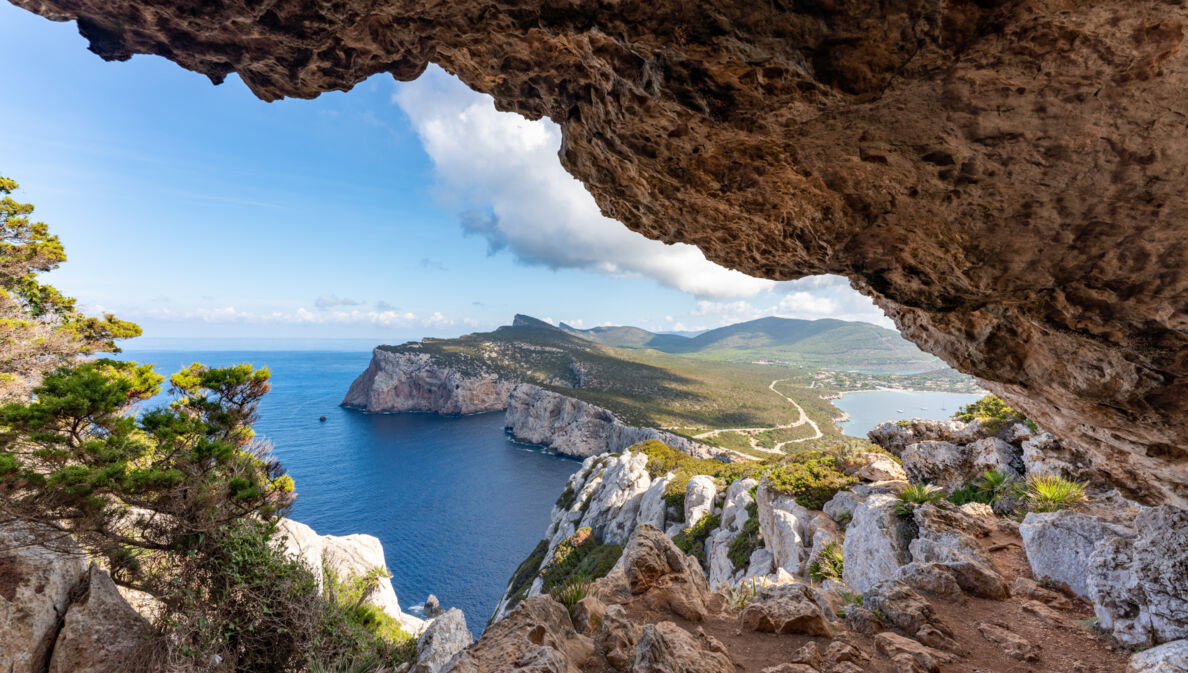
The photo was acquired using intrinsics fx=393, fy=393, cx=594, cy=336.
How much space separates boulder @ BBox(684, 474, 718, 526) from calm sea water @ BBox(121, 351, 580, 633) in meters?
→ 24.6

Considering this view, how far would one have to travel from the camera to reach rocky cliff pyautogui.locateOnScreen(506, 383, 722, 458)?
7588 cm

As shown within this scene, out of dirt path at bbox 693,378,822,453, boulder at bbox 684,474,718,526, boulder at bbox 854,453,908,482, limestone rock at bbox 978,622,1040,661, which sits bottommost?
dirt path at bbox 693,378,822,453

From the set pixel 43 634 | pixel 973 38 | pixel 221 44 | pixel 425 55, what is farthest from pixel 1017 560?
pixel 43 634

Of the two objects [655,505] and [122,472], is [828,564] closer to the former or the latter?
[655,505]

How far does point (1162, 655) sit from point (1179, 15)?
7.48 m

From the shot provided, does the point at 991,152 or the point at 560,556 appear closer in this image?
the point at 991,152

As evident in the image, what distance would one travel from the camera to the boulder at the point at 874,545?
11.4 meters

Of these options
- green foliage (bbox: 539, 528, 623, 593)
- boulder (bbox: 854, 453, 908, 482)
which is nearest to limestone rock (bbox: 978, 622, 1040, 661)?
boulder (bbox: 854, 453, 908, 482)

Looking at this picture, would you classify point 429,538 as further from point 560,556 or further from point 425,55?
point 425,55

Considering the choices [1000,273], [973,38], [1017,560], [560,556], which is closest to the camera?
[973,38]

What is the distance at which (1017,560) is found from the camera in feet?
31.6

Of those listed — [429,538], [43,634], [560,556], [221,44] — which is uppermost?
[221,44]

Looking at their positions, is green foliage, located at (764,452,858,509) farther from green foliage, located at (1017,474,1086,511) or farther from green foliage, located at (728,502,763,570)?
green foliage, located at (1017,474,1086,511)

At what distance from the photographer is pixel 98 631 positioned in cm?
921
